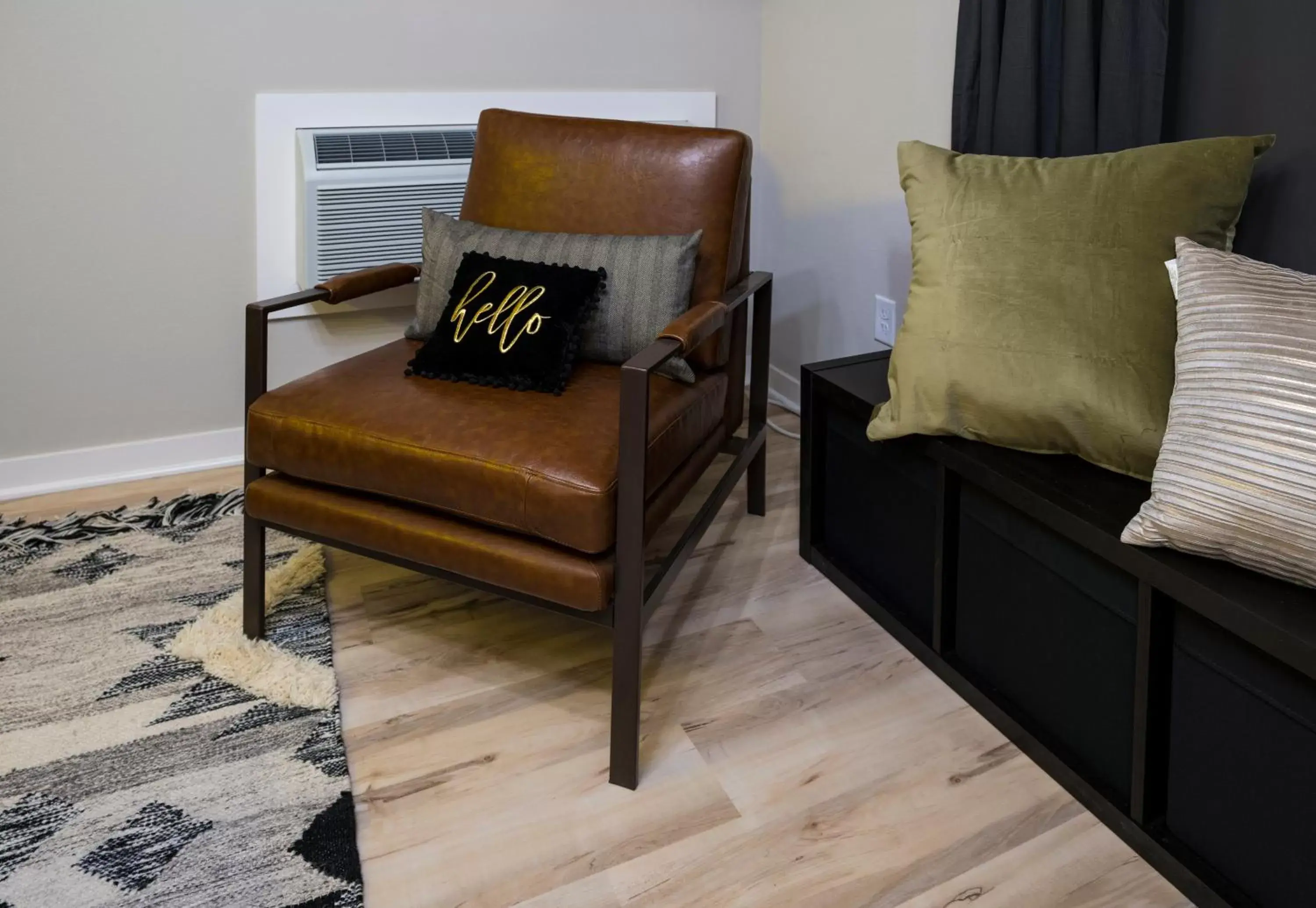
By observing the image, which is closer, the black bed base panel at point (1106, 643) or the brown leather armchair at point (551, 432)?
the black bed base panel at point (1106, 643)

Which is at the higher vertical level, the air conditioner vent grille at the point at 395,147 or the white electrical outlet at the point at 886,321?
the air conditioner vent grille at the point at 395,147

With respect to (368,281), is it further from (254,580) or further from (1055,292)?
(1055,292)

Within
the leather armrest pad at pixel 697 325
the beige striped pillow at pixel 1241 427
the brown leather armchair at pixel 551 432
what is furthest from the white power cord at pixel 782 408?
the beige striped pillow at pixel 1241 427

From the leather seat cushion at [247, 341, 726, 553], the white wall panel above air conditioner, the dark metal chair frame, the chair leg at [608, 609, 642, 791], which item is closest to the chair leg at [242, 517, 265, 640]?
the dark metal chair frame

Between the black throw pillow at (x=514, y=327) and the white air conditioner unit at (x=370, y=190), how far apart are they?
2.41ft

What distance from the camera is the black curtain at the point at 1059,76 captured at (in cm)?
172

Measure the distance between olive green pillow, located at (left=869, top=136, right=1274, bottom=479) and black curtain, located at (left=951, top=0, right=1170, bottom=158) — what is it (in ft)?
0.71

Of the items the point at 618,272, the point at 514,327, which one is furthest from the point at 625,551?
the point at 618,272

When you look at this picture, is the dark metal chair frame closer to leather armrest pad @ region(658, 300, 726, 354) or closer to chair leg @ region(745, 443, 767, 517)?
leather armrest pad @ region(658, 300, 726, 354)

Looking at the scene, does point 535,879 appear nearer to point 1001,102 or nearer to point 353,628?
point 353,628

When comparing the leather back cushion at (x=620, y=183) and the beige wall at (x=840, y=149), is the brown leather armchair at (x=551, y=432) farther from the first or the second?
the beige wall at (x=840, y=149)

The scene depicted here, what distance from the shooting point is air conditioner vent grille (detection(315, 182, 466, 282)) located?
2.51 metres

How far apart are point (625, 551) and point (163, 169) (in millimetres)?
1668

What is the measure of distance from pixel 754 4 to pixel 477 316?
5.48 ft
